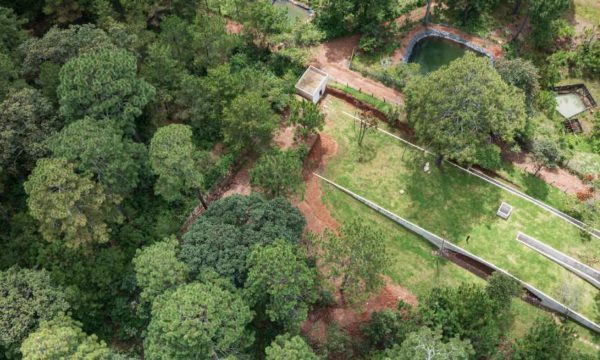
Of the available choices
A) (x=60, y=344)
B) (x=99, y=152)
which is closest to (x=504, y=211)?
(x=99, y=152)

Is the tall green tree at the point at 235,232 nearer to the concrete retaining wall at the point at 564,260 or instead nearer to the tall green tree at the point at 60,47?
the tall green tree at the point at 60,47

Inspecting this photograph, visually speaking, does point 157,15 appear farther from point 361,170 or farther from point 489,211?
point 489,211

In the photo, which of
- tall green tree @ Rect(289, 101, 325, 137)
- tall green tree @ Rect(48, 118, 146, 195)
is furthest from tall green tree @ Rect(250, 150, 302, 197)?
tall green tree @ Rect(48, 118, 146, 195)

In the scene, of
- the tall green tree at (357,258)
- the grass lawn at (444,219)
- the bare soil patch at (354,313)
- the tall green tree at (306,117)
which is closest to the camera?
the tall green tree at (357,258)

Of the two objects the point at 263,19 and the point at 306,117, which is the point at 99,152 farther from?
the point at 263,19

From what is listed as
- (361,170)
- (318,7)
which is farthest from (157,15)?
(361,170)

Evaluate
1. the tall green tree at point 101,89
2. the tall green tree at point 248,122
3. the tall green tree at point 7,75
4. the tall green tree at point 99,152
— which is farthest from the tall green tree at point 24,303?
the tall green tree at point 248,122

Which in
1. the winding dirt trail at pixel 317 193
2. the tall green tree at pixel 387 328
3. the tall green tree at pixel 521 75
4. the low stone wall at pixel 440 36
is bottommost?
the tall green tree at pixel 387 328
